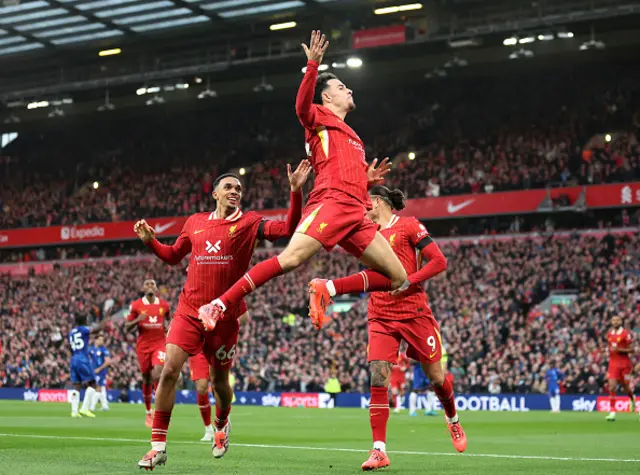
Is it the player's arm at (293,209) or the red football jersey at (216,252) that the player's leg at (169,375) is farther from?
the player's arm at (293,209)

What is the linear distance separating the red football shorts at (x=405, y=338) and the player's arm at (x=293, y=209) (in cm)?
176

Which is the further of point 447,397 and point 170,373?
point 447,397

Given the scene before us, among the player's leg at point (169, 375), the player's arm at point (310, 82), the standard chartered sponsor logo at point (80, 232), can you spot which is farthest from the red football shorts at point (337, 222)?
the standard chartered sponsor logo at point (80, 232)

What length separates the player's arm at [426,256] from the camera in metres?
11.1

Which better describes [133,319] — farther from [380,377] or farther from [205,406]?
[380,377]

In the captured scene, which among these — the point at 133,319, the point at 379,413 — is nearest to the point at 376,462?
the point at 379,413

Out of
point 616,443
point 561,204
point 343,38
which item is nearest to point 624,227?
point 561,204

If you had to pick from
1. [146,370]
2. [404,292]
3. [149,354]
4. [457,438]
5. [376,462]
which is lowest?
[376,462]

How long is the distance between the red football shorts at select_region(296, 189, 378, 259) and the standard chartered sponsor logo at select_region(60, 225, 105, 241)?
47221 millimetres

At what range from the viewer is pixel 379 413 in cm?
1050

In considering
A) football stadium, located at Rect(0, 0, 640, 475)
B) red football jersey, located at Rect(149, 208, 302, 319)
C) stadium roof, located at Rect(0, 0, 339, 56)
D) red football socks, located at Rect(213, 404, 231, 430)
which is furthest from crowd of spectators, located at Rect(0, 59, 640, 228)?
red football jersey, located at Rect(149, 208, 302, 319)

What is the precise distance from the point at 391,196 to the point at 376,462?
130 inches

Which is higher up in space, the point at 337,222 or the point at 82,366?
the point at 337,222

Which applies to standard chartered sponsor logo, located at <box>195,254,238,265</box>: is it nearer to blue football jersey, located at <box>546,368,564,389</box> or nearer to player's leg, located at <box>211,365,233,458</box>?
player's leg, located at <box>211,365,233,458</box>
